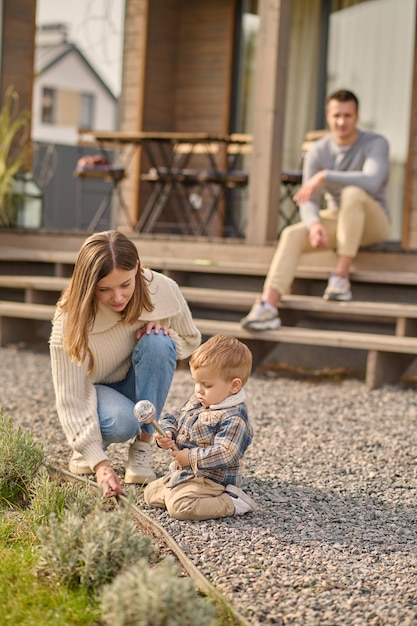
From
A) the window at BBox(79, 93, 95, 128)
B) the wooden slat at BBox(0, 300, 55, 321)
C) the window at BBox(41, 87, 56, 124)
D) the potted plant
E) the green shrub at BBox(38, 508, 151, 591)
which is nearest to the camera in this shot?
the green shrub at BBox(38, 508, 151, 591)

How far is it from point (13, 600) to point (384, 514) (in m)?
1.36

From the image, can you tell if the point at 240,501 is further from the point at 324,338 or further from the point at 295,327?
the point at 295,327

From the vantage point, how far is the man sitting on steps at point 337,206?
559 cm

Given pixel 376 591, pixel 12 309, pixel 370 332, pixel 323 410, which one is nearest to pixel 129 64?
pixel 12 309

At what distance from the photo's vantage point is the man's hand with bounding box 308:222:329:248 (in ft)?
18.2

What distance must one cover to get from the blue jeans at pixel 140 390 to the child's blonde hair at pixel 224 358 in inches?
16.8

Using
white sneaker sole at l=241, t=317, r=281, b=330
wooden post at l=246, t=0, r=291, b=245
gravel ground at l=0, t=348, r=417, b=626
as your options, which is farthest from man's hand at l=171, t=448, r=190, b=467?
wooden post at l=246, t=0, r=291, b=245

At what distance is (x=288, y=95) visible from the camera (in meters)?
9.28

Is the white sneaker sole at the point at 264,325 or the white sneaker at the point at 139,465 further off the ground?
the white sneaker sole at the point at 264,325

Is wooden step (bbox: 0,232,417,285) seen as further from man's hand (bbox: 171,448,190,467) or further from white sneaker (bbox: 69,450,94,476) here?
man's hand (bbox: 171,448,190,467)

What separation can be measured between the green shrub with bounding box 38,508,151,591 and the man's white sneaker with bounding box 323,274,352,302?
3449mm

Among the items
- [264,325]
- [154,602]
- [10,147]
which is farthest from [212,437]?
[10,147]

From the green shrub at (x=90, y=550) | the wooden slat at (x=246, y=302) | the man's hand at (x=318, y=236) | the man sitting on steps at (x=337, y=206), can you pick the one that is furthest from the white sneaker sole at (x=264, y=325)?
the green shrub at (x=90, y=550)

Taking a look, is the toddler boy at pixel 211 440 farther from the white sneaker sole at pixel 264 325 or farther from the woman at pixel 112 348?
the white sneaker sole at pixel 264 325
